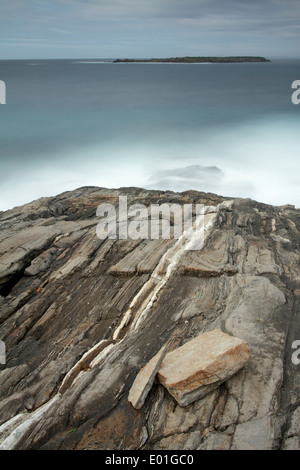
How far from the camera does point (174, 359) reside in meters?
4.78

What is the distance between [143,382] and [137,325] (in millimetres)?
1743

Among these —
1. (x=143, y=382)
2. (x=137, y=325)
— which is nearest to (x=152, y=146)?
(x=137, y=325)

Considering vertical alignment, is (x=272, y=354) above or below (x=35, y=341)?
above

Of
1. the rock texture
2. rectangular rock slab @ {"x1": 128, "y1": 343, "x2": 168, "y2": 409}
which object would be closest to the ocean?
the rock texture

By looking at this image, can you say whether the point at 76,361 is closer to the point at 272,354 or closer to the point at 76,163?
the point at 272,354

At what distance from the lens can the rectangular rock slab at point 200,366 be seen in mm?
4320

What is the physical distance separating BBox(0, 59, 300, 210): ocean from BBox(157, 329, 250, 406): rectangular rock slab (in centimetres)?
1526

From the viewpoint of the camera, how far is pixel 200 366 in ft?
14.5

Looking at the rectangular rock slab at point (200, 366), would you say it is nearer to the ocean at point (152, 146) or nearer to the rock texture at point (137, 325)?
the rock texture at point (137, 325)

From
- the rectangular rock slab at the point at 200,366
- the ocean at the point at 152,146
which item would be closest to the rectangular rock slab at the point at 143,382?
the rectangular rock slab at the point at 200,366

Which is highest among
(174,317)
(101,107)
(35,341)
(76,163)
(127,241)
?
(101,107)
